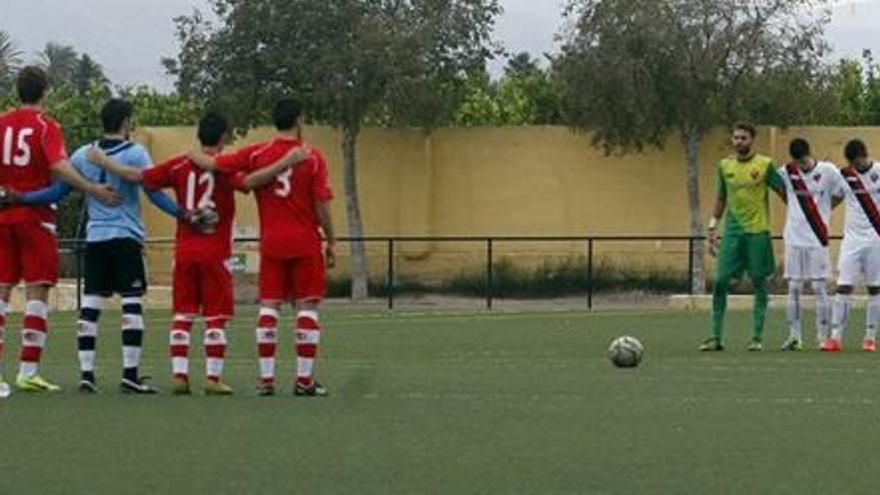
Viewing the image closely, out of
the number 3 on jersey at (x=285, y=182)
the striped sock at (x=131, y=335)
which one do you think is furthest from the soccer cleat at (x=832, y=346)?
the striped sock at (x=131, y=335)

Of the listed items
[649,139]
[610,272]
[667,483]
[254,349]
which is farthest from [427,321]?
[667,483]

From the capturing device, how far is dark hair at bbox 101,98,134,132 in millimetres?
15234

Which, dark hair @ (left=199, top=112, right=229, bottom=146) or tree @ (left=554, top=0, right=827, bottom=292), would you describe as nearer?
dark hair @ (left=199, top=112, right=229, bottom=146)

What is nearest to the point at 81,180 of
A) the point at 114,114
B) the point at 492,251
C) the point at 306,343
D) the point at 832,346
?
the point at 114,114

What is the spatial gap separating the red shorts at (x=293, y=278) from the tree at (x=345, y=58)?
30.0 metres

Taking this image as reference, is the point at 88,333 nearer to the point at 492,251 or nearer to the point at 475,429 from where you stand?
the point at 475,429

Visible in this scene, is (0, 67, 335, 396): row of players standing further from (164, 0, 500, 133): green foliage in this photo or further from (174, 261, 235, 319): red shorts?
(164, 0, 500, 133): green foliage

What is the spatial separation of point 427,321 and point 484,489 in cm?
2004

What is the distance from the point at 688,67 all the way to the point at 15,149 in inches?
1205

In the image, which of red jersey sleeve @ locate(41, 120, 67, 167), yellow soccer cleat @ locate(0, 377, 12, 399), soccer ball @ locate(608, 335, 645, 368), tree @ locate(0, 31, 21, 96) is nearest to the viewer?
yellow soccer cleat @ locate(0, 377, 12, 399)

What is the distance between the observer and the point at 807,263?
71.6 ft

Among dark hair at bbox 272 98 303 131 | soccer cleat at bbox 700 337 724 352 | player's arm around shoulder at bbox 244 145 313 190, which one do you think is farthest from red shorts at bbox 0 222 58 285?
soccer cleat at bbox 700 337 724 352

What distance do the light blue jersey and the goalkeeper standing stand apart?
294 inches

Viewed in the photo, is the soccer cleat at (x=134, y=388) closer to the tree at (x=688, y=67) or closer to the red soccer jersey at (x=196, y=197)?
the red soccer jersey at (x=196, y=197)
